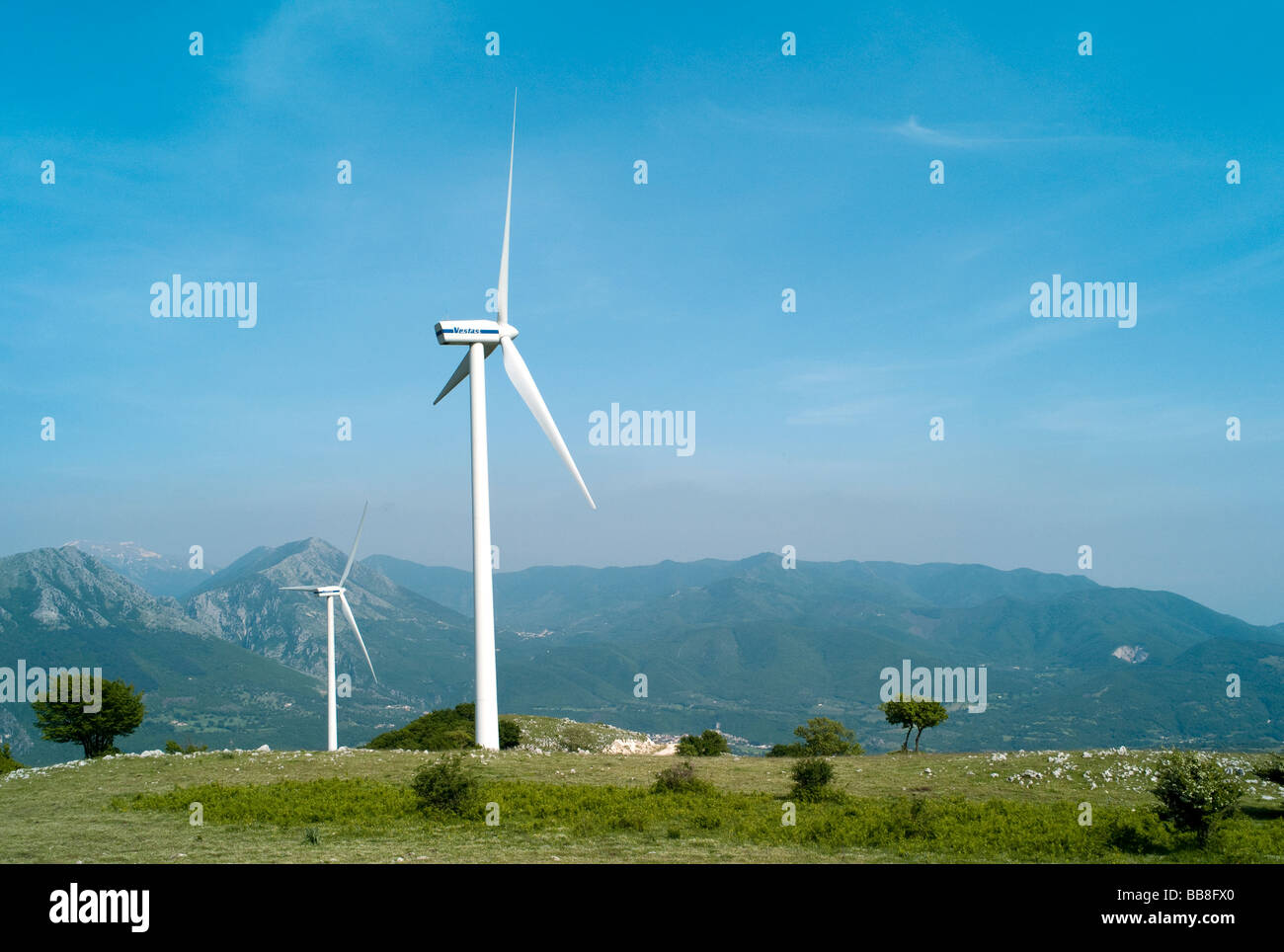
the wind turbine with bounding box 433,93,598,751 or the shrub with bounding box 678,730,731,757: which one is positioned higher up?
the wind turbine with bounding box 433,93,598,751

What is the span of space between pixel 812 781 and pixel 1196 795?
15.6 meters

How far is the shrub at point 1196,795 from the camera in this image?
28.2m

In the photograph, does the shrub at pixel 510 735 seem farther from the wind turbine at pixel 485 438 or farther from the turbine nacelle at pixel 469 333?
the turbine nacelle at pixel 469 333

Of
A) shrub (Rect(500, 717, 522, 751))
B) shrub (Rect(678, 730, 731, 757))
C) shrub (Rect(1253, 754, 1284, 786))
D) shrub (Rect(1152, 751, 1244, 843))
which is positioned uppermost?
shrub (Rect(1152, 751, 1244, 843))

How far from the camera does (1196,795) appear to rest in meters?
28.2

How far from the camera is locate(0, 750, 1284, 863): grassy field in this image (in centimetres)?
2756

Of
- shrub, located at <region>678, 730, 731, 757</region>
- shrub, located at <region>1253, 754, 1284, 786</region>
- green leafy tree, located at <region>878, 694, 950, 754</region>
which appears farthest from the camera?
shrub, located at <region>678, 730, 731, 757</region>

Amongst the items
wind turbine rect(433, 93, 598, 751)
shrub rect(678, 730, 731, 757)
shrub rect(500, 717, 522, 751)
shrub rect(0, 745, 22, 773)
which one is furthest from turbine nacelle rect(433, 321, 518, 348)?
shrub rect(0, 745, 22, 773)

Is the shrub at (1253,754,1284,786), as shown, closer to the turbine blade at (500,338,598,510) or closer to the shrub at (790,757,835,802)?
the shrub at (790,757,835,802)

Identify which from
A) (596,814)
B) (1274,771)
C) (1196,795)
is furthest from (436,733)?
(1196,795)

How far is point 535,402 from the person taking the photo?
189 ft

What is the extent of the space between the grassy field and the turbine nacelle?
26.2 meters
